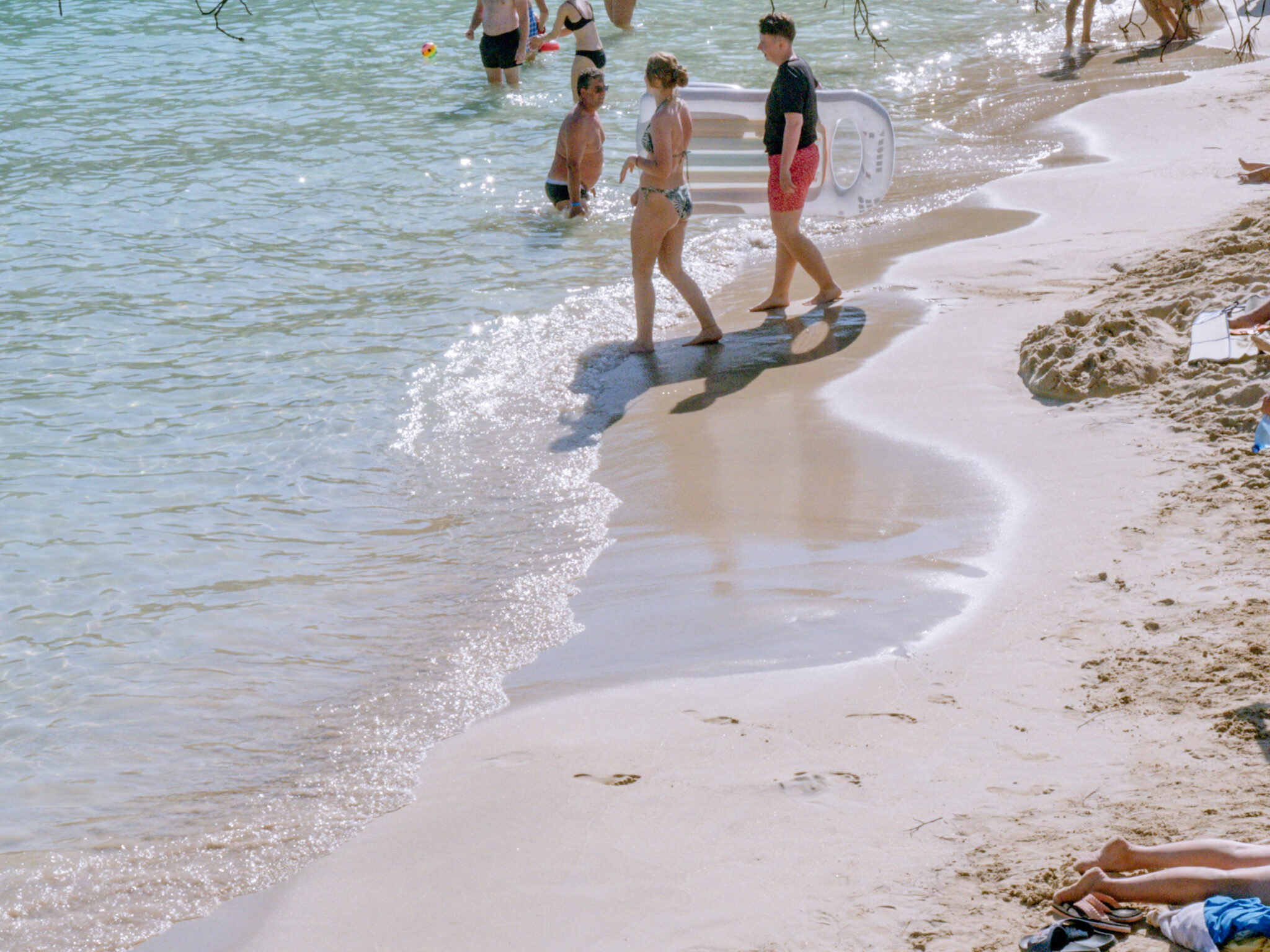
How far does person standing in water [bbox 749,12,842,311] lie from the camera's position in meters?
7.05

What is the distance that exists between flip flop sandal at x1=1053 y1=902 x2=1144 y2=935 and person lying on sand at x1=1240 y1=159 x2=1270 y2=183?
302 inches

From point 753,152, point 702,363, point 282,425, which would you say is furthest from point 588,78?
point 282,425

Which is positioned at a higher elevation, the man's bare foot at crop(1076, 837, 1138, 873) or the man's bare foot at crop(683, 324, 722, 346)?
the man's bare foot at crop(683, 324, 722, 346)

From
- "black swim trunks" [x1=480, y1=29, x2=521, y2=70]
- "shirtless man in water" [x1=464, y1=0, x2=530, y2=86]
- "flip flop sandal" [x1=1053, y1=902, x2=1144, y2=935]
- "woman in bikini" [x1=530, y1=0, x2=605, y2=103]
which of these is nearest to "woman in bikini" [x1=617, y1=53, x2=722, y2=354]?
"flip flop sandal" [x1=1053, y1=902, x2=1144, y2=935]

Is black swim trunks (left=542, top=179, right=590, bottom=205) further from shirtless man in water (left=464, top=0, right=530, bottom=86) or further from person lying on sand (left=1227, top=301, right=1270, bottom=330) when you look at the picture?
person lying on sand (left=1227, top=301, right=1270, bottom=330)

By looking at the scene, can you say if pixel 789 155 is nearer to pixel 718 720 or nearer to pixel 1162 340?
pixel 1162 340

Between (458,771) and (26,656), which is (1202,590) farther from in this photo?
(26,656)

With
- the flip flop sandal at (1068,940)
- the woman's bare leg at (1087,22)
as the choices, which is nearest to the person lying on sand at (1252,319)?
the flip flop sandal at (1068,940)

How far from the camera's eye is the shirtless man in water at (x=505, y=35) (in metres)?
14.7

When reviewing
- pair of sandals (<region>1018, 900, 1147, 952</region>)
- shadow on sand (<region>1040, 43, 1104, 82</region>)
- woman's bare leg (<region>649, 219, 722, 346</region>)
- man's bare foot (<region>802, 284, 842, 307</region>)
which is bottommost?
pair of sandals (<region>1018, 900, 1147, 952</region>)

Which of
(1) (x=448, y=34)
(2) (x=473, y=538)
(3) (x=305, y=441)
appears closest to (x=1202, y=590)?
(2) (x=473, y=538)

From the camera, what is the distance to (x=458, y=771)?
3713 millimetres

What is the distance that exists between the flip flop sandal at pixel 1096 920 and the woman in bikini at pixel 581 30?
10759 millimetres

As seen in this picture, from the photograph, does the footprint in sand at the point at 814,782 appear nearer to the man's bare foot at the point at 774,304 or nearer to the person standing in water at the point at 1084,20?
the man's bare foot at the point at 774,304
